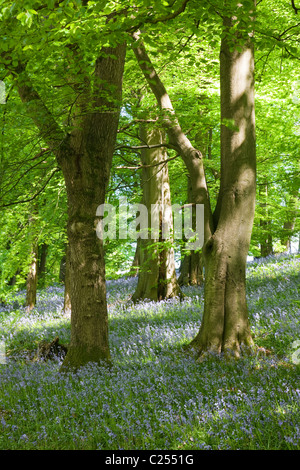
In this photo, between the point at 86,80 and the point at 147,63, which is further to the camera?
the point at 147,63

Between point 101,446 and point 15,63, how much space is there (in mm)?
4656

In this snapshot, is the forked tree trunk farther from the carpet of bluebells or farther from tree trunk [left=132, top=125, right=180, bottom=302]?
tree trunk [left=132, top=125, right=180, bottom=302]

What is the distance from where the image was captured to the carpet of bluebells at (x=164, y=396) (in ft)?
13.1

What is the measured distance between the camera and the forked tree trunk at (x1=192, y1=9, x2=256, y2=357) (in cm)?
635

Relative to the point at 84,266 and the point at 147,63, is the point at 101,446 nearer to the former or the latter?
the point at 84,266

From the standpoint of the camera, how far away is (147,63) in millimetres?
7691

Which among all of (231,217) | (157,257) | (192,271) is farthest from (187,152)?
(192,271)

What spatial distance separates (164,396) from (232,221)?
2871mm

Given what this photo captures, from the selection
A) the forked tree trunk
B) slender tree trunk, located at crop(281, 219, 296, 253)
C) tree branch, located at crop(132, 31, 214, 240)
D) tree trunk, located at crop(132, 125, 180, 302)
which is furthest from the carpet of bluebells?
slender tree trunk, located at crop(281, 219, 296, 253)

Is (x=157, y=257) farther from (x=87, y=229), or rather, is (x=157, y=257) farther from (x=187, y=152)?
(x=87, y=229)

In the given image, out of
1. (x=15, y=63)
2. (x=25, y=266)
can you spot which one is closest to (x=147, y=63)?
(x=15, y=63)

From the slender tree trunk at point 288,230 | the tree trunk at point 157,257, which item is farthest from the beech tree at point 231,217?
the slender tree trunk at point 288,230

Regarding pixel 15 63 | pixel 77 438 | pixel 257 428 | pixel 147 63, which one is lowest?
pixel 77 438

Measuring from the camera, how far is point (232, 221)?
651cm
